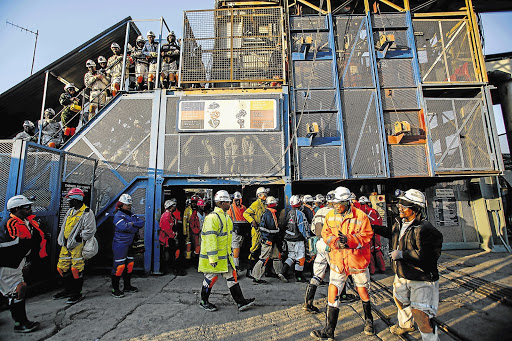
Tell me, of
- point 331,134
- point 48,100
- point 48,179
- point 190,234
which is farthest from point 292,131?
point 48,100

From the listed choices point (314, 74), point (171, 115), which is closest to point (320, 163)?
point (314, 74)

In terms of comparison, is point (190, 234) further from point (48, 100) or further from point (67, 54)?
point (48, 100)

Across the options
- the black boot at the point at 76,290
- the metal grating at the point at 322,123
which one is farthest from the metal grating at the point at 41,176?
the metal grating at the point at 322,123

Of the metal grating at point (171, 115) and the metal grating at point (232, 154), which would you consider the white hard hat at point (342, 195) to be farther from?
the metal grating at point (171, 115)

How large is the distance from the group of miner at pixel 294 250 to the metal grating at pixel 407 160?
1.84 meters

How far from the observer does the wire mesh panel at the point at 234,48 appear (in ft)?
26.0

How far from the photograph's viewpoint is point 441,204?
9.80 meters

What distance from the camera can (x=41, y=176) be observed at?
568 cm

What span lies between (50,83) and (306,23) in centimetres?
1081

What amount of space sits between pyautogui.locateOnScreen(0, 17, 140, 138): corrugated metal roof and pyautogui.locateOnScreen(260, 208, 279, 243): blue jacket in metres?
10.3

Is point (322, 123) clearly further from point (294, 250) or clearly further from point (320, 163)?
point (294, 250)

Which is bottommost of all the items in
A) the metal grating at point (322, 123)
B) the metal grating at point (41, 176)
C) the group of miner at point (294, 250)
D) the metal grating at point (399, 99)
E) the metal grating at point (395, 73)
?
the group of miner at point (294, 250)

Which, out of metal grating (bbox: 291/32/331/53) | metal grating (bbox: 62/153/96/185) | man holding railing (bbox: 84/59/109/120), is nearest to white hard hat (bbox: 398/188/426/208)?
metal grating (bbox: 291/32/331/53)

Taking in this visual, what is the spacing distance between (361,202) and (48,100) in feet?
46.2
